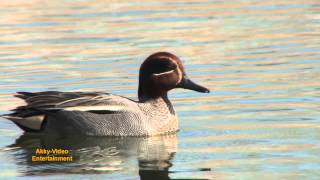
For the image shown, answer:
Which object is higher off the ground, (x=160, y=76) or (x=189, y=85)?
(x=160, y=76)

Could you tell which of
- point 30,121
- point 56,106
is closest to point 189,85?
point 56,106

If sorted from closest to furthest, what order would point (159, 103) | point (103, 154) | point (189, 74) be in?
point (103, 154)
point (159, 103)
point (189, 74)

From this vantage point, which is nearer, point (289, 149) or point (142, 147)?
point (289, 149)

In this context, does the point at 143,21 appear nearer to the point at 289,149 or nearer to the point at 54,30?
the point at 54,30

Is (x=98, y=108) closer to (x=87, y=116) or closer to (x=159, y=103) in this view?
(x=87, y=116)

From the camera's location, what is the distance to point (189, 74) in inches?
747

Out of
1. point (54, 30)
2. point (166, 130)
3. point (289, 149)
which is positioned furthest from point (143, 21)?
point (289, 149)

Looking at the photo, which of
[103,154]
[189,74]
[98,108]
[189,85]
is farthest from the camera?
[189,74]

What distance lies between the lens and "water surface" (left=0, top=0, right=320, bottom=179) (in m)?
12.4

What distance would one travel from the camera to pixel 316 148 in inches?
503

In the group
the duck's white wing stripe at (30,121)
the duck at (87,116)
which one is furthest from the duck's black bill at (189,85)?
the duck's white wing stripe at (30,121)

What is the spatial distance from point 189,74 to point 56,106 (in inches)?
189

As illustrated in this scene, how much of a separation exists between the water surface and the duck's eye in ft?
2.51

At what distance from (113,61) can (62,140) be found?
6.63m
